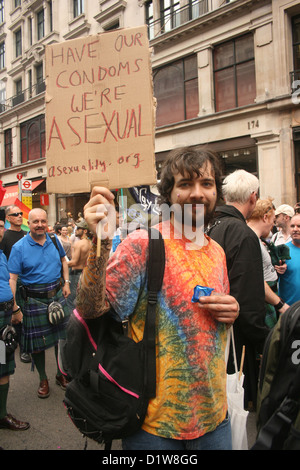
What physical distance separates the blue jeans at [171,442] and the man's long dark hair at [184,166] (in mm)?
981

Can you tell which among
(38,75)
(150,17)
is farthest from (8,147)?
(150,17)

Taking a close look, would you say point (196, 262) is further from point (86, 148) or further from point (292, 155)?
point (292, 155)

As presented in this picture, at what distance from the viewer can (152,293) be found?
1.38 m

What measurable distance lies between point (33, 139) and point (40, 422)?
21687mm

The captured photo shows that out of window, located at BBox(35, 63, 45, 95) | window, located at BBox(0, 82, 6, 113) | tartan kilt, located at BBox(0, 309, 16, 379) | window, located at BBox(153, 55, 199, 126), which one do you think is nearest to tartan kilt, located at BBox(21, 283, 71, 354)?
tartan kilt, located at BBox(0, 309, 16, 379)

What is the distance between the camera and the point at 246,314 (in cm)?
217

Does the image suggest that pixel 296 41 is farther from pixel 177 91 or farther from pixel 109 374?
pixel 109 374

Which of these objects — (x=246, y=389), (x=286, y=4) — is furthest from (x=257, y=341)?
(x=286, y=4)

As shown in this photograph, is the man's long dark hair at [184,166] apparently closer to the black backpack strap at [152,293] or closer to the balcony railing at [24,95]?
the black backpack strap at [152,293]

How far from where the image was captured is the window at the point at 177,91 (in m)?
14.4

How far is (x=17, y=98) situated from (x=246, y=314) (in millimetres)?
25514

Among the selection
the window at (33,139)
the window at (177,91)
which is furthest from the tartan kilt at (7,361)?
the window at (33,139)

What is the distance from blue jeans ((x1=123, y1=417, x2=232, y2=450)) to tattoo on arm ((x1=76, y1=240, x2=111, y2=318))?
530 mm

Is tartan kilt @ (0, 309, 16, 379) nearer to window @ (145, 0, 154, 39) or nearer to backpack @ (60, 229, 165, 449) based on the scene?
backpack @ (60, 229, 165, 449)
